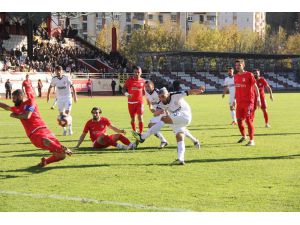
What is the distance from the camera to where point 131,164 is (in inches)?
499

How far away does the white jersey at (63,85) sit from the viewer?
65.5ft

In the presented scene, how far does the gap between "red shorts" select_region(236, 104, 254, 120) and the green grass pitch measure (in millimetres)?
823

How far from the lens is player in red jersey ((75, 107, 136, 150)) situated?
15258 mm

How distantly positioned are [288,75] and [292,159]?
71.8 meters

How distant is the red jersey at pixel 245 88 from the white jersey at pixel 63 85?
20.5 ft

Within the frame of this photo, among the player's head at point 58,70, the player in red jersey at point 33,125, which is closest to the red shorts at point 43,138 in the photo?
the player in red jersey at point 33,125

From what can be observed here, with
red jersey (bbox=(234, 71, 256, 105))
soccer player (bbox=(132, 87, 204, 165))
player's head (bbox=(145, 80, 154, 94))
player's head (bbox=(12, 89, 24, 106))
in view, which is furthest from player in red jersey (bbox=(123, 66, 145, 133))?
player's head (bbox=(12, 89, 24, 106))

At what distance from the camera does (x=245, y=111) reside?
1623cm

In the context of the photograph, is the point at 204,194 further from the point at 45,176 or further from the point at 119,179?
the point at 45,176

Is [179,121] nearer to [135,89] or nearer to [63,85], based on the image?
[135,89]

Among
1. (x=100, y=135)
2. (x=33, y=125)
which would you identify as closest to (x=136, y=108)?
(x=100, y=135)

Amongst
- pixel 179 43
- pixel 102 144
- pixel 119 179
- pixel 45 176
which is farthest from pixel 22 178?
pixel 179 43

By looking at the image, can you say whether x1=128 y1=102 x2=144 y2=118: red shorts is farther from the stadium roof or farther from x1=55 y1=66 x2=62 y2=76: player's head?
the stadium roof

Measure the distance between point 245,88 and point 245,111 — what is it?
0.66 meters
